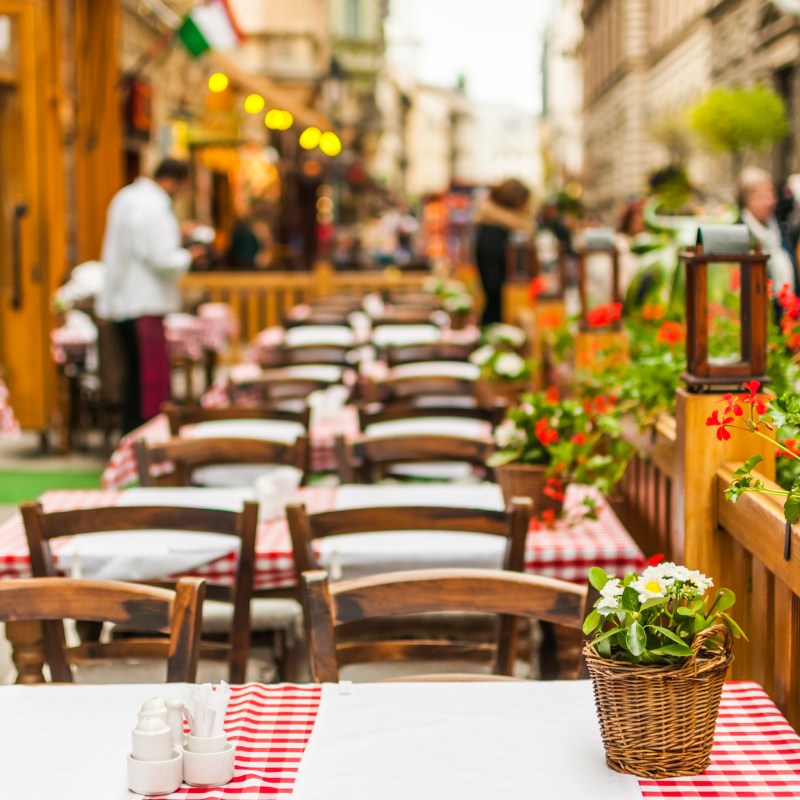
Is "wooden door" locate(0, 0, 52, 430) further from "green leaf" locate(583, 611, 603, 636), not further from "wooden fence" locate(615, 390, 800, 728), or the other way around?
"green leaf" locate(583, 611, 603, 636)

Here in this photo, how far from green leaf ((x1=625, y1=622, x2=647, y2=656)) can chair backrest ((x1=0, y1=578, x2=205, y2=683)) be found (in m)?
0.96

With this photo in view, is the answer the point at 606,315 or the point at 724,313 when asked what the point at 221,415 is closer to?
the point at 606,315

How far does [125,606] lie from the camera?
2.79m

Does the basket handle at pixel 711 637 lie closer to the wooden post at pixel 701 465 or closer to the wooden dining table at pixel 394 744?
the wooden dining table at pixel 394 744

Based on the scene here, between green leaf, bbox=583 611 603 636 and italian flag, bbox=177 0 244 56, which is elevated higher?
italian flag, bbox=177 0 244 56

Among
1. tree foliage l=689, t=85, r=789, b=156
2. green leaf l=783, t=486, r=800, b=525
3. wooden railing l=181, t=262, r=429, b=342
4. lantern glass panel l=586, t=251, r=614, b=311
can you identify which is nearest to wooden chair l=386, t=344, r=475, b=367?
lantern glass panel l=586, t=251, r=614, b=311

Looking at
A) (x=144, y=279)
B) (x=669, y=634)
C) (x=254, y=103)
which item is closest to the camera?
(x=669, y=634)

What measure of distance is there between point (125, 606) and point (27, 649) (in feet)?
2.28

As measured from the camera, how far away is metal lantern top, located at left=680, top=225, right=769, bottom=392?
3289 mm

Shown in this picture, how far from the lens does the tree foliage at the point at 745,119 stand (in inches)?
972

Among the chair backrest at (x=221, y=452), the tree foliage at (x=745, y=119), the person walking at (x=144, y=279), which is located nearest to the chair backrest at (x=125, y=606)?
the chair backrest at (x=221, y=452)

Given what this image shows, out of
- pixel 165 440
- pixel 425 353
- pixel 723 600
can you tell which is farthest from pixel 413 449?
pixel 425 353

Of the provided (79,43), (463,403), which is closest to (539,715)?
(463,403)

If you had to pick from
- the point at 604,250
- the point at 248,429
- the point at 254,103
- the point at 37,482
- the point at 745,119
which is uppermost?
the point at 745,119
